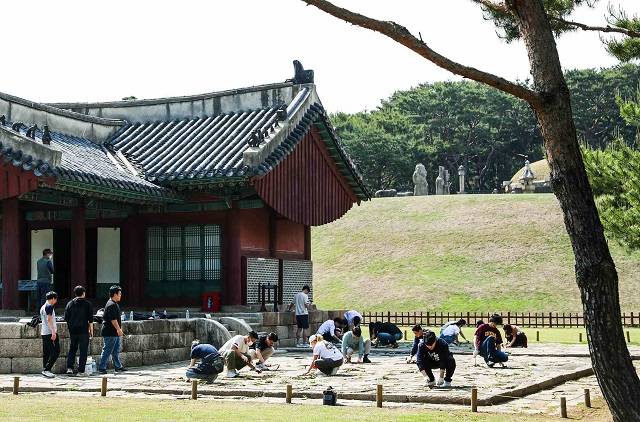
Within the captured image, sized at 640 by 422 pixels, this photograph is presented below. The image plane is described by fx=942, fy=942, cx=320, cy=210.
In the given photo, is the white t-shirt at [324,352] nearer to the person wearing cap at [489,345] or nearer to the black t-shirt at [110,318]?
the person wearing cap at [489,345]

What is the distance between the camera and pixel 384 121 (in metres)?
95.6

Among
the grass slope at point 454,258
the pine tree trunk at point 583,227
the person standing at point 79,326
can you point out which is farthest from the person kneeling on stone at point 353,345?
the grass slope at point 454,258

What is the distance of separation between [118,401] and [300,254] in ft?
59.6

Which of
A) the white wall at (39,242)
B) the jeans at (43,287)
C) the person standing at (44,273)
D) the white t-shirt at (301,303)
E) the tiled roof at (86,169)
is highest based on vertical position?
the tiled roof at (86,169)

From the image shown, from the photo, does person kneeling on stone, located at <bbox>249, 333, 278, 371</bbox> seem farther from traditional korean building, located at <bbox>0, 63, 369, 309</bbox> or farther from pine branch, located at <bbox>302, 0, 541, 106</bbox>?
pine branch, located at <bbox>302, 0, 541, 106</bbox>

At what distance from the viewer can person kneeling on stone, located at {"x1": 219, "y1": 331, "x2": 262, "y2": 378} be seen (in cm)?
1838

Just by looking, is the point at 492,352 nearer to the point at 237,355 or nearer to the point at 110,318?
the point at 237,355

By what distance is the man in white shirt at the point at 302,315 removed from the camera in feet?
89.0

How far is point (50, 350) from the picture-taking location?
18.4 m

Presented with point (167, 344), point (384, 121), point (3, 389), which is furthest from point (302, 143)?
point (384, 121)

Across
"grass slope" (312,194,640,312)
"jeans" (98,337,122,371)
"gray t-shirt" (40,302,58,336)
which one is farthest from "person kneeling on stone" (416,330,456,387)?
"grass slope" (312,194,640,312)

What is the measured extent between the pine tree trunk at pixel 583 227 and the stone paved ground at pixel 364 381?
352cm

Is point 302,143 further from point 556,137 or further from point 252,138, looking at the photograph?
point 556,137

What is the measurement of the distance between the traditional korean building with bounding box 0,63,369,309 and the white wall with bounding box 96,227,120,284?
0.03m
